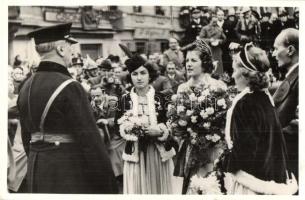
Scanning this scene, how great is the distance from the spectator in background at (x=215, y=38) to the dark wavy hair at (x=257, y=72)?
0.15 metres

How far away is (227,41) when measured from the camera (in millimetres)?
3217

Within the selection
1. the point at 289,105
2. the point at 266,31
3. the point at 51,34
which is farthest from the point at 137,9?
the point at 289,105

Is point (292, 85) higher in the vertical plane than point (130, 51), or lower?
lower

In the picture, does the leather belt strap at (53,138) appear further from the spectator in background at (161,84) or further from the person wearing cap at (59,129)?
the spectator in background at (161,84)

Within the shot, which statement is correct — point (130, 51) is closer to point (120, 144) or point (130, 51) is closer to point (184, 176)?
point (120, 144)

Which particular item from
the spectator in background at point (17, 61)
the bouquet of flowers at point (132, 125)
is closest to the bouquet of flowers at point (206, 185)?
the bouquet of flowers at point (132, 125)

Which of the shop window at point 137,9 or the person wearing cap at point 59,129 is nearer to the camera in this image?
the person wearing cap at point 59,129

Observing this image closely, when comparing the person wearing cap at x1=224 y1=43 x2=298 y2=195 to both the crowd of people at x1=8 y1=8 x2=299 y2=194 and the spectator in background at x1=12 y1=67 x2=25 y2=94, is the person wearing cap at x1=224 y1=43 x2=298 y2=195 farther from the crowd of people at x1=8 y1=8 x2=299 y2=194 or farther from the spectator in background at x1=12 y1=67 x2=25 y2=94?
the spectator in background at x1=12 y1=67 x2=25 y2=94

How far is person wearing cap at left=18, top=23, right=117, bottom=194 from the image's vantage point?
10.1 feet

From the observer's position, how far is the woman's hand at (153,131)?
3.17 m

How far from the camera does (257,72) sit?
10.4ft

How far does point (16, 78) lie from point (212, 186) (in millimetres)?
Result: 1751

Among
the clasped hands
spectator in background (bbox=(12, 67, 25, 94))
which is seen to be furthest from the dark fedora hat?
the clasped hands
